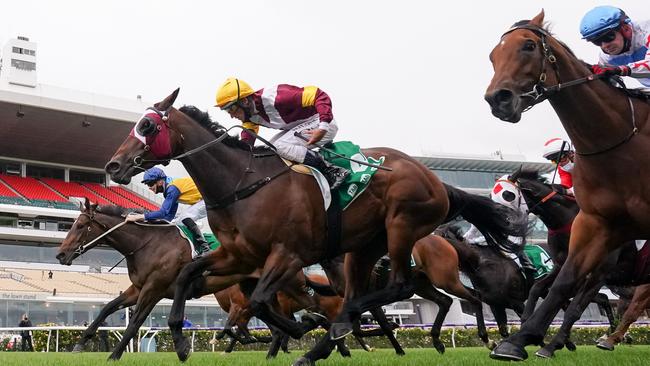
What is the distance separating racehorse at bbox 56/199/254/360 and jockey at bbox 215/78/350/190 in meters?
2.84

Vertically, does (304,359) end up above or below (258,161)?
below

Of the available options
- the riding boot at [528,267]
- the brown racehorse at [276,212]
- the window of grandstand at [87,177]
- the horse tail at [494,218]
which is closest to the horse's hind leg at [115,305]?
the brown racehorse at [276,212]

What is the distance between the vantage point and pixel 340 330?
4.44 m

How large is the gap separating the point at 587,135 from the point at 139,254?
5.80 m

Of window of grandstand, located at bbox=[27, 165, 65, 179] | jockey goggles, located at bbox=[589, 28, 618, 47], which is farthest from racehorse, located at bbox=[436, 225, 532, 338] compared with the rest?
window of grandstand, located at bbox=[27, 165, 65, 179]

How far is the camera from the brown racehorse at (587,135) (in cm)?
349

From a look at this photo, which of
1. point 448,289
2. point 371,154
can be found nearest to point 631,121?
point 371,154

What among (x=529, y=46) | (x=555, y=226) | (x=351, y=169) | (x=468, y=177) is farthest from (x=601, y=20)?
(x=468, y=177)

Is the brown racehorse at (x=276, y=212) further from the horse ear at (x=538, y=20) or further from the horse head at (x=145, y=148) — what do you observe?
the horse ear at (x=538, y=20)

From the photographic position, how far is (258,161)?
16.3 feet

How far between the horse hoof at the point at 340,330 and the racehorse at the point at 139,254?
3105 mm

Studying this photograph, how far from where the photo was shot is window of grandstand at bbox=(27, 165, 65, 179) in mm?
34844

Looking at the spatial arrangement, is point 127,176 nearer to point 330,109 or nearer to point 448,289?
point 330,109

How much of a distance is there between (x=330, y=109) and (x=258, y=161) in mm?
714
